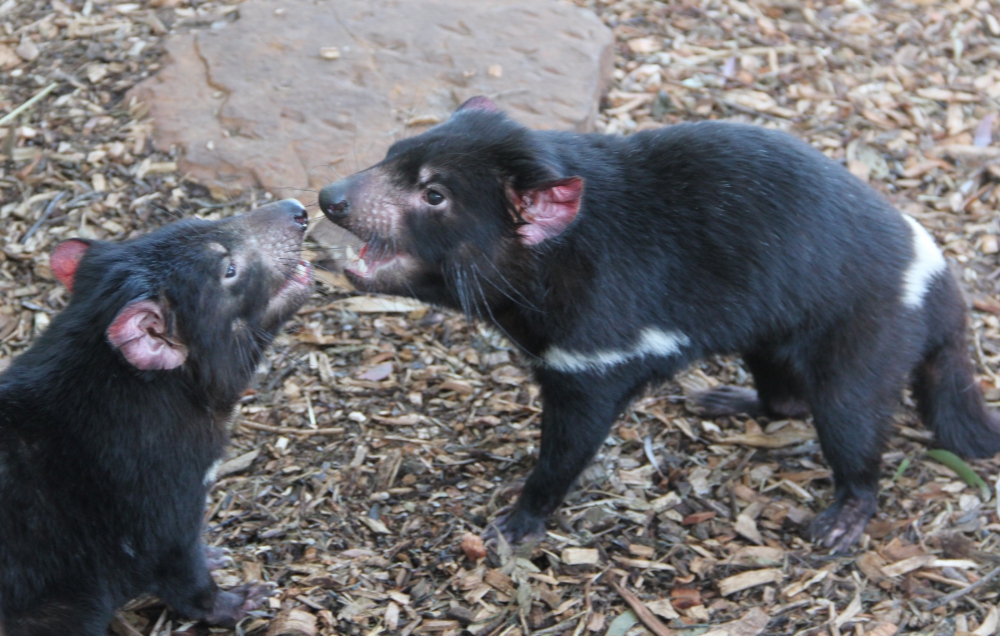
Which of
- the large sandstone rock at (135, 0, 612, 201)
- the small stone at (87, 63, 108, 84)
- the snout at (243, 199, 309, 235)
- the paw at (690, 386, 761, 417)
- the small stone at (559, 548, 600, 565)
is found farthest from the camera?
the small stone at (87, 63, 108, 84)

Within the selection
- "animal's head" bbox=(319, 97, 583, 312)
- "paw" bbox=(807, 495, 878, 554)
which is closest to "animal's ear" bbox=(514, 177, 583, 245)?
"animal's head" bbox=(319, 97, 583, 312)

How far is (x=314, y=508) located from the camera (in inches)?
143

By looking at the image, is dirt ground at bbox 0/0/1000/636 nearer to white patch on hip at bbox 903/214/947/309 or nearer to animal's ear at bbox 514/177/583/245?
white patch on hip at bbox 903/214/947/309

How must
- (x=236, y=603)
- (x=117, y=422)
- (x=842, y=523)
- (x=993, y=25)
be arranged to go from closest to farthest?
(x=117, y=422), (x=236, y=603), (x=842, y=523), (x=993, y=25)

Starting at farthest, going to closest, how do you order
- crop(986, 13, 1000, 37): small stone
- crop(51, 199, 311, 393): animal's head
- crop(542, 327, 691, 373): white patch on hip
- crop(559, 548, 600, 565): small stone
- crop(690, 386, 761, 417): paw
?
crop(986, 13, 1000, 37): small stone < crop(690, 386, 761, 417): paw < crop(559, 548, 600, 565): small stone < crop(542, 327, 691, 373): white patch on hip < crop(51, 199, 311, 393): animal's head

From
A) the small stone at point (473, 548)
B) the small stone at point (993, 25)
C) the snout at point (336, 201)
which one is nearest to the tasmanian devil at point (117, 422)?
the snout at point (336, 201)

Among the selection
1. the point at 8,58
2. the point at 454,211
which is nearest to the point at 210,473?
the point at 454,211

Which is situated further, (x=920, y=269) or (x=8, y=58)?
(x=8, y=58)

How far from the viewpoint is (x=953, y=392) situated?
3746 mm

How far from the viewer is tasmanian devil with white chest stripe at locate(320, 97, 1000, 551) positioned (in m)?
3.21

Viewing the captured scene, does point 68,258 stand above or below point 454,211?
below

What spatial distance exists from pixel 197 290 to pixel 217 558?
→ 3.52 ft

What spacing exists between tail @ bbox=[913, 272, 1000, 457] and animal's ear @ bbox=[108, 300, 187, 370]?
256 centimetres

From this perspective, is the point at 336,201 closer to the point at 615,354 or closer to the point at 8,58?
the point at 615,354
